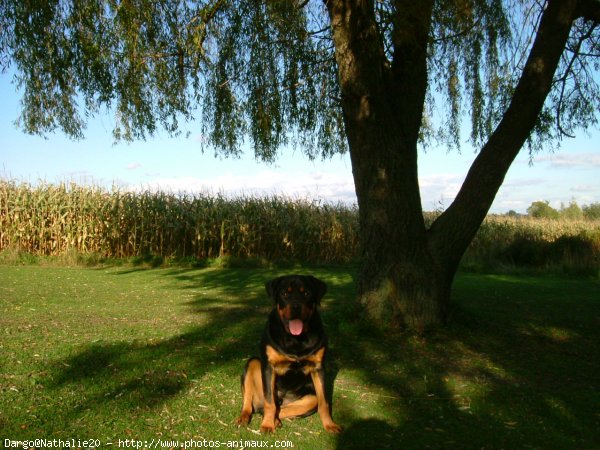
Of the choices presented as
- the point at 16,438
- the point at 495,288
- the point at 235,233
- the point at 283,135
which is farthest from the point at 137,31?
the point at 235,233

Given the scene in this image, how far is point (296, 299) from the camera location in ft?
14.5

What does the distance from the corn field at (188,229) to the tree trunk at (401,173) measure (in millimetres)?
12297

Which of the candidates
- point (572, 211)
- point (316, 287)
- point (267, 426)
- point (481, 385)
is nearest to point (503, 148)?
point (481, 385)

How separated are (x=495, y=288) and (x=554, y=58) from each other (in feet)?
23.1

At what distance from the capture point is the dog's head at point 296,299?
436cm

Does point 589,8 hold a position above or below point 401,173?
above

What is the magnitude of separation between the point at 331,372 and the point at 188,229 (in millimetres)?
14068

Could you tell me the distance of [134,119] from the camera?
10109 millimetres

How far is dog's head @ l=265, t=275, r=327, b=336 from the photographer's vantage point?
4359 millimetres

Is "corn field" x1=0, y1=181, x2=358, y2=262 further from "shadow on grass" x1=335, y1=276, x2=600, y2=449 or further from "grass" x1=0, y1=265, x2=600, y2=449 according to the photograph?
"shadow on grass" x1=335, y1=276, x2=600, y2=449

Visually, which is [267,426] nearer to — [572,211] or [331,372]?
[331,372]

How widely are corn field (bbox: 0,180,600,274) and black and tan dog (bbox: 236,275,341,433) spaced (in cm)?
1484

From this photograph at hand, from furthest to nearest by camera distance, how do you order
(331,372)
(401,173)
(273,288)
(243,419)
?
(401,173)
(331,372)
(273,288)
(243,419)

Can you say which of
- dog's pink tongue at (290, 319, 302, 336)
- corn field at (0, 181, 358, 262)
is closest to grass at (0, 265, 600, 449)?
dog's pink tongue at (290, 319, 302, 336)
